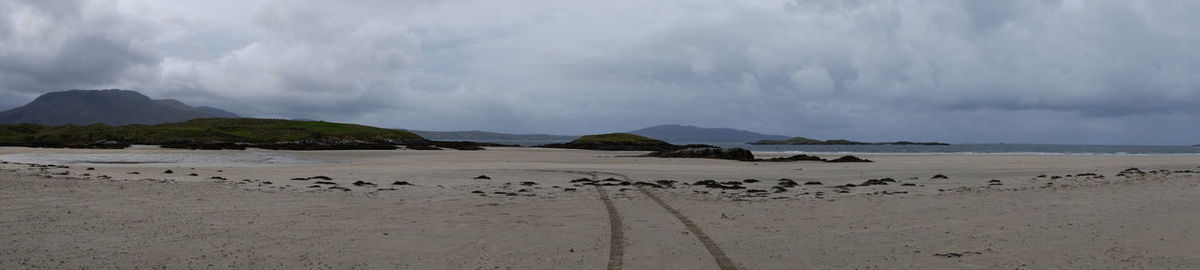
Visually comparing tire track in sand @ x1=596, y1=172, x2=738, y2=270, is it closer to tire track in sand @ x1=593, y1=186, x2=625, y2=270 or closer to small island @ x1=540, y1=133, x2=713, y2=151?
tire track in sand @ x1=593, y1=186, x2=625, y2=270

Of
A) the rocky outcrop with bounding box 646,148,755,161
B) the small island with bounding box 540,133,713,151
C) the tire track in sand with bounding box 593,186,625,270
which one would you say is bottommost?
the tire track in sand with bounding box 593,186,625,270

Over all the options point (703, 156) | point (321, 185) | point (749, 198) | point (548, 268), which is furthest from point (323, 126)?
point (548, 268)

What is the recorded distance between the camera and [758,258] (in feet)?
23.8

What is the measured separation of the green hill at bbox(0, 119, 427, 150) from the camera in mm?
50281

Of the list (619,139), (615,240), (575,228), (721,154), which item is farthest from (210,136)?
(615,240)

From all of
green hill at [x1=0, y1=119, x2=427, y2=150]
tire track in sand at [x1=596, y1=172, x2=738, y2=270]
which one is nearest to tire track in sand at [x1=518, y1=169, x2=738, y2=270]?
tire track in sand at [x1=596, y1=172, x2=738, y2=270]

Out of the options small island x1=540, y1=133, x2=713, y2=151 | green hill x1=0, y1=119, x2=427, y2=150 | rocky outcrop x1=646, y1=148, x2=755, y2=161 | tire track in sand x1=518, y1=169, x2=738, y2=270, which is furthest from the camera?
small island x1=540, y1=133, x2=713, y2=151

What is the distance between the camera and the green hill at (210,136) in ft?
165

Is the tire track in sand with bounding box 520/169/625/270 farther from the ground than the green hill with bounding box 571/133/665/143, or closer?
closer

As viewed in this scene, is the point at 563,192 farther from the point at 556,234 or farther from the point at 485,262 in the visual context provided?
the point at 485,262

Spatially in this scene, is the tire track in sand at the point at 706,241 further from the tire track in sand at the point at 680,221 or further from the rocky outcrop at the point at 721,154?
the rocky outcrop at the point at 721,154

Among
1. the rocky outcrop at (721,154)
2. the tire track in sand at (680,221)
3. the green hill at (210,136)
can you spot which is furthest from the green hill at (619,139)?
the tire track in sand at (680,221)

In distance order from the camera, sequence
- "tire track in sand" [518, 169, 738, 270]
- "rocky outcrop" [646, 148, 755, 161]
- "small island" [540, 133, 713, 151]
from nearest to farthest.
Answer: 1. "tire track in sand" [518, 169, 738, 270]
2. "rocky outcrop" [646, 148, 755, 161]
3. "small island" [540, 133, 713, 151]

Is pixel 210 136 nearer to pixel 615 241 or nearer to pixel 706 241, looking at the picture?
pixel 615 241
